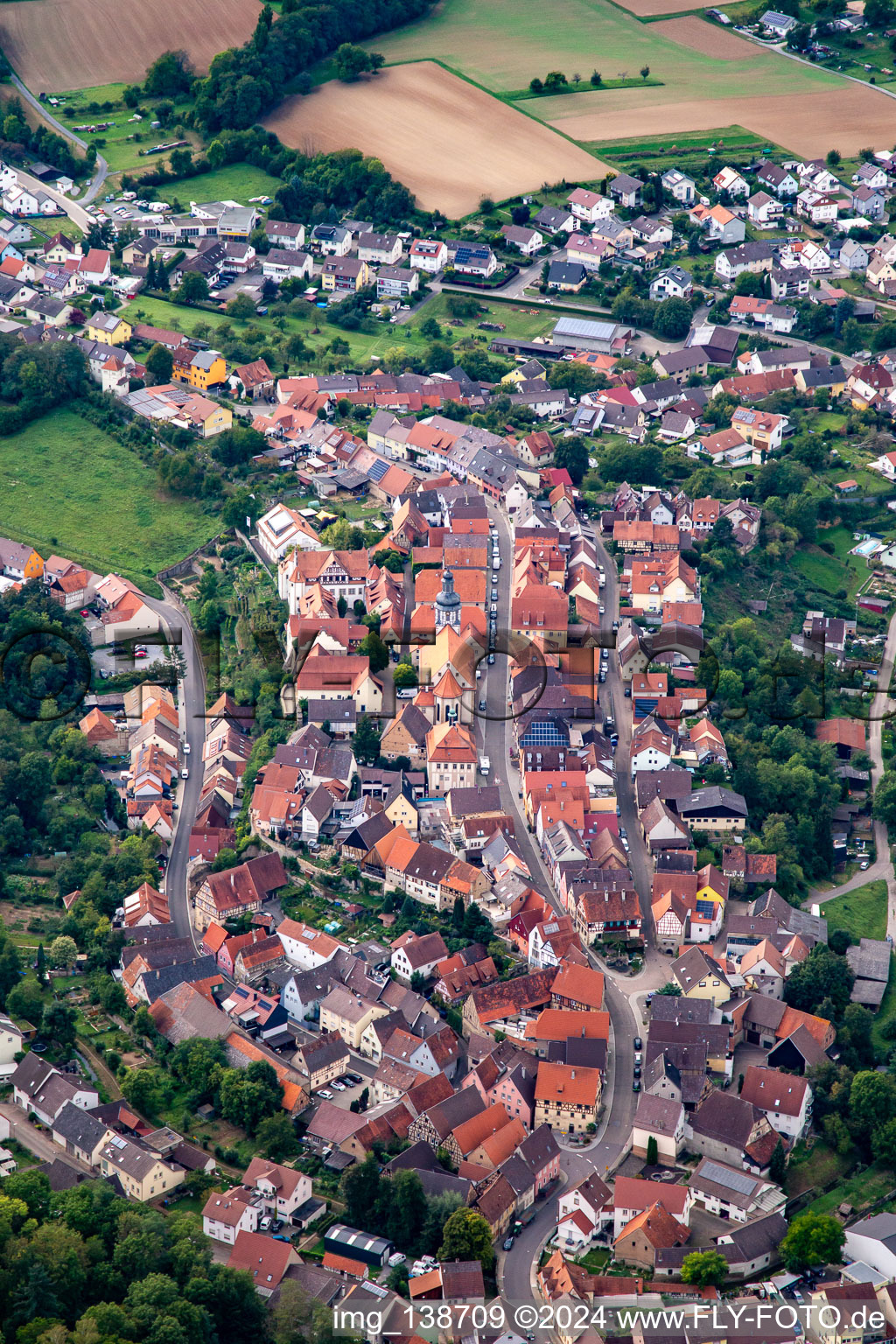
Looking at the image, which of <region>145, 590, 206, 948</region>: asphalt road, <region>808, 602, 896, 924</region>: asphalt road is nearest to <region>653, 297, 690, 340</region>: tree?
<region>808, 602, 896, 924</region>: asphalt road

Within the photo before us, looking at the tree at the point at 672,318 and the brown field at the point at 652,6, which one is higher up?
the brown field at the point at 652,6

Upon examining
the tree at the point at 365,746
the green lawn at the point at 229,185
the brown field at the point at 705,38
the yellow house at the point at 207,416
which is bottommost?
the tree at the point at 365,746

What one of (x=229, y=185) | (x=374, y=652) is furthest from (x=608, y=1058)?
(x=229, y=185)

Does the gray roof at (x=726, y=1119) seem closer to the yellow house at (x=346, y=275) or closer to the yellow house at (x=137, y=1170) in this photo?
the yellow house at (x=137, y=1170)

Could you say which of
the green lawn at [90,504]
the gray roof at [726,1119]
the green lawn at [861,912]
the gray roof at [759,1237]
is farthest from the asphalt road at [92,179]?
the gray roof at [759,1237]

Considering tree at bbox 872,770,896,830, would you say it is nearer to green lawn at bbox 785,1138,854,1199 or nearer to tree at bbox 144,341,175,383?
green lawn at bbox 785,1138,854,1199

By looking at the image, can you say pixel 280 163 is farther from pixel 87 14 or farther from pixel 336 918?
pixel 336 918
